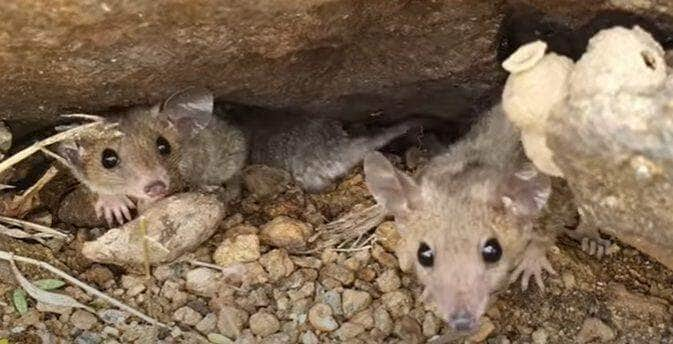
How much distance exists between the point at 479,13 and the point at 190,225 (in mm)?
1549

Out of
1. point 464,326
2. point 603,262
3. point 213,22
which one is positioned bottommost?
point 603,262

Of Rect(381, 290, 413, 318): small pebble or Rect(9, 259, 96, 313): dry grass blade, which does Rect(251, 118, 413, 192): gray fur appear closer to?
Rect(381, 290, 413, 318): small pebble

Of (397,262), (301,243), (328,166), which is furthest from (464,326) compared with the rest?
(328,166)

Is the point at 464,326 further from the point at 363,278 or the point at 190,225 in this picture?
the point at 190,225

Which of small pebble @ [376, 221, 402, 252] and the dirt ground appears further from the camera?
small pebble @ [376, 221, 402, 252]

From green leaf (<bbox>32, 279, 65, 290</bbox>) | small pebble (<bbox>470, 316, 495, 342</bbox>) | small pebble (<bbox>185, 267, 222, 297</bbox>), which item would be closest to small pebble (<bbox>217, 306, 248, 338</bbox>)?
small pebble (<bbox>185, 267, 222, 297</bbox>)

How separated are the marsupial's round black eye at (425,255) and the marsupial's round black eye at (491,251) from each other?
20 centimetres

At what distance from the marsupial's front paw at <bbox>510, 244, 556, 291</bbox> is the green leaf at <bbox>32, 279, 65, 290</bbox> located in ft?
6.26

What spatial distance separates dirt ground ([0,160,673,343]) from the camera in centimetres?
415

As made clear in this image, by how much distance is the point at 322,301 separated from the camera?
4297 mm

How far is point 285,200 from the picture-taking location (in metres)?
4.88

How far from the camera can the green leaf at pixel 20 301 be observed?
420cm

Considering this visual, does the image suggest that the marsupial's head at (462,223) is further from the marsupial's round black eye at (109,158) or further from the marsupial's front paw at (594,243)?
the marsupial's round black eye at (109,158)

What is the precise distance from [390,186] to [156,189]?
4.17ft
